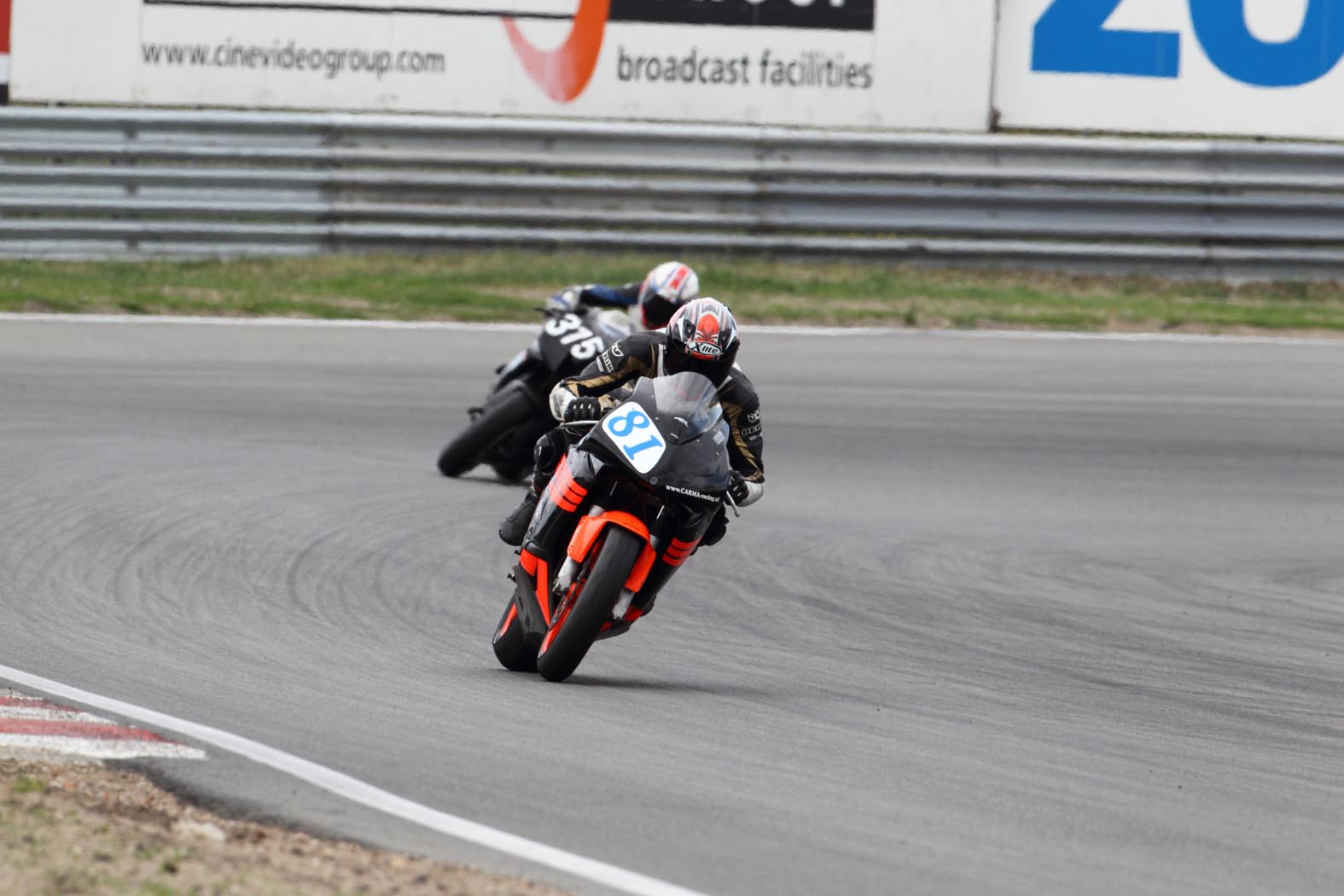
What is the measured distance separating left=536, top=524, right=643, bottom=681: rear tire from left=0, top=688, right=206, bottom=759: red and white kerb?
63.7 inches

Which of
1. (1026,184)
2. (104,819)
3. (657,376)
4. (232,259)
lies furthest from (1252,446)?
(104,819)

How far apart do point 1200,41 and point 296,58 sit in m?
7.54

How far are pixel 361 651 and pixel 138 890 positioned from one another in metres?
3.18

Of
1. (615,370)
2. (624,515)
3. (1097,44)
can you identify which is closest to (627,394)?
(615,370)

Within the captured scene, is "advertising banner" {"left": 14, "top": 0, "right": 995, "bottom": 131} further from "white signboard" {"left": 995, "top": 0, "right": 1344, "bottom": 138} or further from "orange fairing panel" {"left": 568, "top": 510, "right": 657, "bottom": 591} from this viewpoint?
"orange fairing panel" {"left": 568, "top": 510, "right": 657, "bottom": 591}

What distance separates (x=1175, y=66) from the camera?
55.9 ft

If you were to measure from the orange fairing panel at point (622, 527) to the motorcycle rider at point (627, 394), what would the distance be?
4.0 inches

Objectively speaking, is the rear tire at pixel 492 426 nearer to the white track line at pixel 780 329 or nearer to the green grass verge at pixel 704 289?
the white track line at pixel 780 329

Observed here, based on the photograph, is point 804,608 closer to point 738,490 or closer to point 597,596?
point 738,490

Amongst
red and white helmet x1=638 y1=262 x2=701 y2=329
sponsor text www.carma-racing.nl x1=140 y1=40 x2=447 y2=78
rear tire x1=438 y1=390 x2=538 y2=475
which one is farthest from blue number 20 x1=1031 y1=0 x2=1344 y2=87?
red and white helmet x1=638 y1=262 x2=701 y2=329

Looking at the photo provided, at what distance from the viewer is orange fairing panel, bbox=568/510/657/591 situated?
6.37 m

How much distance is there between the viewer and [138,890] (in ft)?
12.3

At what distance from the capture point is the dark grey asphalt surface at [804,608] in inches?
185

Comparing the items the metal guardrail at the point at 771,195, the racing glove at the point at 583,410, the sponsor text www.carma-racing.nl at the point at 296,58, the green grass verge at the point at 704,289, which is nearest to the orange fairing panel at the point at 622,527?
the racing glove at the point at 583,410
